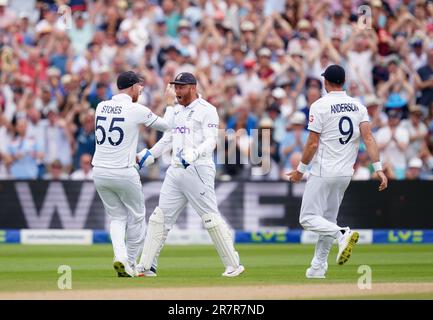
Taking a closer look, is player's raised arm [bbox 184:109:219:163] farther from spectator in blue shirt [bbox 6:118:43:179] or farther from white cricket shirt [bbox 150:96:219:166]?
spectator in blue shirt [bbox 6:118:43:179]

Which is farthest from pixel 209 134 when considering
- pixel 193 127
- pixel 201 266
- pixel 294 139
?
pixel 294 139

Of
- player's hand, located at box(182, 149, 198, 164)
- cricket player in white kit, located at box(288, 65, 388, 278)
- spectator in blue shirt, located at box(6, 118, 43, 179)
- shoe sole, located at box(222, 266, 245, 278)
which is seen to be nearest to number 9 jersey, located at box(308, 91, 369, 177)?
cricket player in white kit, located at box(288, 65, 388, 278)

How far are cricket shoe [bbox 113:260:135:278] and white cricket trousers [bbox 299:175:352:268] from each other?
6.26 ft

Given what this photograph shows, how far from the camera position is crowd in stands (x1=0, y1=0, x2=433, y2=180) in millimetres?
19891

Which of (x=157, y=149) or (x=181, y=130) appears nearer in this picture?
(x=181, y=130)

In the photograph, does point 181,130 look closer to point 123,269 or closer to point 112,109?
point 112,109

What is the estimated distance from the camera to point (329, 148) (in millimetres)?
12141

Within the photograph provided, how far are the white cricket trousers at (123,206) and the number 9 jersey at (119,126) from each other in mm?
111

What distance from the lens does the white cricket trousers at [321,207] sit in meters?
12.0

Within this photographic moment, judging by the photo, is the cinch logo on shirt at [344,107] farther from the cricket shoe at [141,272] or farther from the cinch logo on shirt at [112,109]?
the cricket shoe at [141,272]

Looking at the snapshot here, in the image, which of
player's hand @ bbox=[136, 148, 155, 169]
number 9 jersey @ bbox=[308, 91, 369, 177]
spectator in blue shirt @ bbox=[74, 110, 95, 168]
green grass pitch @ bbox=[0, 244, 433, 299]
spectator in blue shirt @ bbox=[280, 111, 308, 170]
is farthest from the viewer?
spectator in blue shirt @ bbox=[74, 110, 95, 168]

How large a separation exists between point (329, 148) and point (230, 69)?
30.2ft

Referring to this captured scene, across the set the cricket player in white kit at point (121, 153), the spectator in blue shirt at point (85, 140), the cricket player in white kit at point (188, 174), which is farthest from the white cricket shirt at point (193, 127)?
the spectator in blue shirt at point (85, 140)
